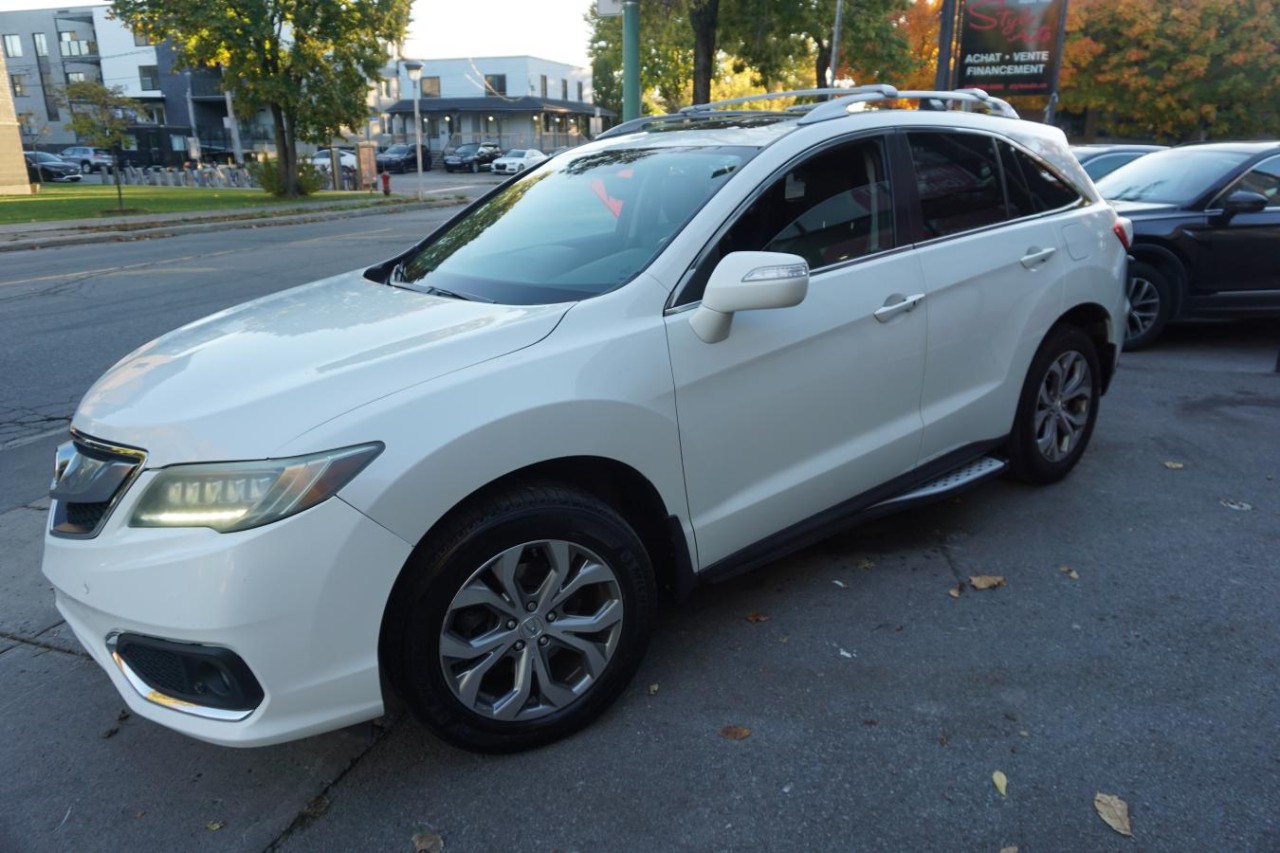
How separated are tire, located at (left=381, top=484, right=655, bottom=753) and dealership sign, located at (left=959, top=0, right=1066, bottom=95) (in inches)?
591

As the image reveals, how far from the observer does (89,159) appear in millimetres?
50281

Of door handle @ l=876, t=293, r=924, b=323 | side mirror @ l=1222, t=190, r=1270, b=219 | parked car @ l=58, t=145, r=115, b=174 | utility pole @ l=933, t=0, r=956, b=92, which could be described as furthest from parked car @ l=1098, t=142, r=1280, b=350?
parked car @ l=58, t=145, r=115, b=174

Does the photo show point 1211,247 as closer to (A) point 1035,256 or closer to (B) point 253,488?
(A) point 1035,256

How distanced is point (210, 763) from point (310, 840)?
528 mm

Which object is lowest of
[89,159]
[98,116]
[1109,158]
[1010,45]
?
Result: [1109,158]

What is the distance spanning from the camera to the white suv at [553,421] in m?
2.27

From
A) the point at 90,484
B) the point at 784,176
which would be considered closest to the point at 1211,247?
the point at 784,176

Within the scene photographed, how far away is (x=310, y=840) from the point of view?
7.90 feet

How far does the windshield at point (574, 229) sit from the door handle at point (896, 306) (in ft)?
2.49

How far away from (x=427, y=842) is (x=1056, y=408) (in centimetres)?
354

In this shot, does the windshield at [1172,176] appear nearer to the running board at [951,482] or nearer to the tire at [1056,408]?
the tire at [1056,408]

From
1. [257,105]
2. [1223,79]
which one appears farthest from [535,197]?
[1223,79]

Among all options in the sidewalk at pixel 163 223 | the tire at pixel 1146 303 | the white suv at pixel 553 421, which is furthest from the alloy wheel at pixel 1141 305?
the sidewalk at pixel 163 223

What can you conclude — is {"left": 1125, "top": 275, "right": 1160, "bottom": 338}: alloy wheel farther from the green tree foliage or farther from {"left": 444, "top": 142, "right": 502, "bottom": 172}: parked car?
{"left": 444, "top": 142, "right": 502, "bottom": 172}: parked car
